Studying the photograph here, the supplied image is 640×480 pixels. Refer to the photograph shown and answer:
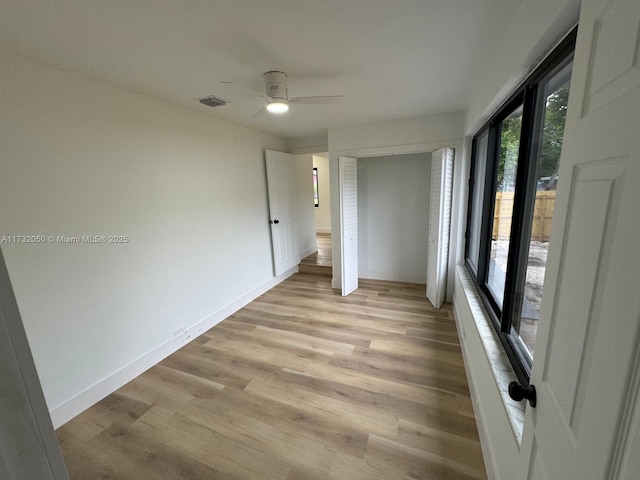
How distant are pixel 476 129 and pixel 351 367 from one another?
2.59 metres

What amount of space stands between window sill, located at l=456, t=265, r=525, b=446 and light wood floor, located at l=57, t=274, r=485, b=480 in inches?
23.9

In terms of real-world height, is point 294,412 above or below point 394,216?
below

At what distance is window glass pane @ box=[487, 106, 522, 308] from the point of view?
175 cm

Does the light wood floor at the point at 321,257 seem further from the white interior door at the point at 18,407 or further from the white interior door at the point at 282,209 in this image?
the white interior door at the point at 18,407

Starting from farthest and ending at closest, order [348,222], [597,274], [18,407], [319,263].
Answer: [319,263] → [348,222] → [597,274] → [18,407]

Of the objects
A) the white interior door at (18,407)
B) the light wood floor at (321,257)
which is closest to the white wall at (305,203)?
the light wood floor at (321,257)

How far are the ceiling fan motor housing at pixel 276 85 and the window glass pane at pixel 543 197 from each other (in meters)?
1.54

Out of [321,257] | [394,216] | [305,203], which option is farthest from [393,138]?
[321,257]

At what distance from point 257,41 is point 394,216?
311cm

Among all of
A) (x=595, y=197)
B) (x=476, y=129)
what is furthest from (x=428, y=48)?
(x=595, y=197)

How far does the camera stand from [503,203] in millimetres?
1948

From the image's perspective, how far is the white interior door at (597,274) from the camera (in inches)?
17.2

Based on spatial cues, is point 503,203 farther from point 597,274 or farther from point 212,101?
point 212,101

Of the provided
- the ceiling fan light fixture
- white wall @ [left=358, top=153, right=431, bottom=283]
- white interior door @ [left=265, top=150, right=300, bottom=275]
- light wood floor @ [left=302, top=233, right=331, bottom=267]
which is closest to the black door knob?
the ceiling fan light fixture
